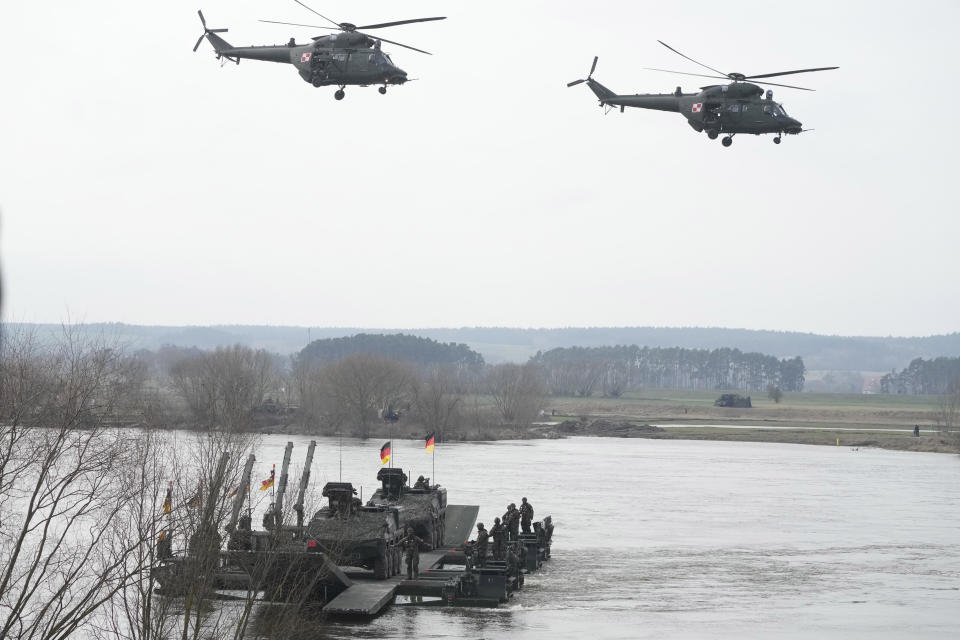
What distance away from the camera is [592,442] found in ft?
413

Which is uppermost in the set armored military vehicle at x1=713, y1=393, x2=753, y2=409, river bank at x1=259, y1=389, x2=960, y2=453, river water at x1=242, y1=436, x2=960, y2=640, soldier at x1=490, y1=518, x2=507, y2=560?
armored military vehicle at x1=713, y1=393, x2=753, y2=409

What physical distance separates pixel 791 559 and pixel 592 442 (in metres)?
76.6

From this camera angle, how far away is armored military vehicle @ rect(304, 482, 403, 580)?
36.5 meters

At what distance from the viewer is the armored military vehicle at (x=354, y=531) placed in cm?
3647

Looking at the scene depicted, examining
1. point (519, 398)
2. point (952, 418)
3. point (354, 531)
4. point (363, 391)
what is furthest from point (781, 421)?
point (354, 531)

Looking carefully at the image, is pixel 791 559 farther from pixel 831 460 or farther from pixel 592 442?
pixel 592 442

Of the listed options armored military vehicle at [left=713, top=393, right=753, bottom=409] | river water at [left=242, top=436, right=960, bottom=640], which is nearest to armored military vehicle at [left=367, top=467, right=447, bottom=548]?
river water at [left=242, top=436, right=960, bottom=640]

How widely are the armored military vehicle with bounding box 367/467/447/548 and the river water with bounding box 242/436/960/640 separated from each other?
12.9 ft

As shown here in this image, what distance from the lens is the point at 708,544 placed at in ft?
173

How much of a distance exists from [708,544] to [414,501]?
46.6 ft

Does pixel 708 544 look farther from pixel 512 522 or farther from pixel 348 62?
pixel 348 62

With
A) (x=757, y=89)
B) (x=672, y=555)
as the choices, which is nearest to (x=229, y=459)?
(x=672, y=555)

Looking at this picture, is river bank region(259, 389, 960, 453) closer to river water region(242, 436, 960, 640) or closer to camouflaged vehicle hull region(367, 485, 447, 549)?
river water region(242, 436, 960, 640)

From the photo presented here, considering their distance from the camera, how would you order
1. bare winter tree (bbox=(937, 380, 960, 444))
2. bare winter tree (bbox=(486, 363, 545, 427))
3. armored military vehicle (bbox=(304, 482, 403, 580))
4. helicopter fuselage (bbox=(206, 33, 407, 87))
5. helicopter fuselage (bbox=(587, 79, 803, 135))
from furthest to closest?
bare winter tree (bbox=(486, 363, 545, 427)), bare winter tree (bbox=(937, 380, 960, 444)), helicopter fuselage (bbox=(587, 79, 803, 135)), helicopter fuselage (bbox=(206, 33, 407, 87)), armored military vehicle (bbox=(304, 482, 403, 580))
